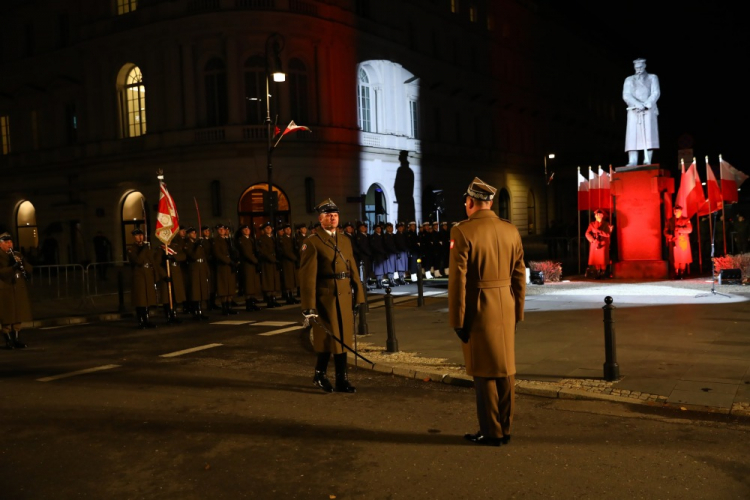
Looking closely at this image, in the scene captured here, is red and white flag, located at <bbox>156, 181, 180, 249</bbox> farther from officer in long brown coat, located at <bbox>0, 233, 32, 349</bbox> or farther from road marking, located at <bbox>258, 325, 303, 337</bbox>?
road marking, located at <bbox>258, 325, 303, 337</bbox>

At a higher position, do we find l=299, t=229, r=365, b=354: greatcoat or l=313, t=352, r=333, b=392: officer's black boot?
l=299, t=229, r=365, b=354: greatcoat

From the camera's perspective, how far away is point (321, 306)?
8.36m

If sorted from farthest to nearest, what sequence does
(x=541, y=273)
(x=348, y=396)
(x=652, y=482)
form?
(x=541, y=273) < (x=348, y=396) < (x=652, y=482)

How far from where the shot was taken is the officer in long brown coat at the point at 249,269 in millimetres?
17547

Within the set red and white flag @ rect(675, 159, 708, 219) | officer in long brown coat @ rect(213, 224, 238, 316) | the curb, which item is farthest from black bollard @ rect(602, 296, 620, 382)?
red and white flag @ rect(675, 159, 708, 219)

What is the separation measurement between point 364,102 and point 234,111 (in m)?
7.69

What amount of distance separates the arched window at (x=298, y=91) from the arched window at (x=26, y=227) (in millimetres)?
17518

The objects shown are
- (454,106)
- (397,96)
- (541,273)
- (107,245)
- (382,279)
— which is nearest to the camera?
(541,273)

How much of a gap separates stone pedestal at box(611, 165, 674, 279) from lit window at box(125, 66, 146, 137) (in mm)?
23412

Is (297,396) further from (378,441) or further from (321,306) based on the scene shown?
(378,441)

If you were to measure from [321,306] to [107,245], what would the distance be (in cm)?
2995

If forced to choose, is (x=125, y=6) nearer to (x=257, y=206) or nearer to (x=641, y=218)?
(x=257, y=206)

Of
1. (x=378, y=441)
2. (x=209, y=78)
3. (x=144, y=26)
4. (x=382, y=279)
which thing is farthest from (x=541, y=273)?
(x=144, y=26)

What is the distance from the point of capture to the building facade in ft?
105
